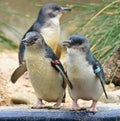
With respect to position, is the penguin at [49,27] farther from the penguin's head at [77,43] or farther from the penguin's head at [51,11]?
the penguin's head at [77,43]

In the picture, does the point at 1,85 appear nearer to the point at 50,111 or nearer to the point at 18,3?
the point at 50,111

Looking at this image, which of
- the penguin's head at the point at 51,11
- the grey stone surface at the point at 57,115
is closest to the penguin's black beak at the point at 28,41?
the grey stone surface at the point at 57,115

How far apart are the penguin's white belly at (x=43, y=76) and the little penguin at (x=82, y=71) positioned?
0.49 feet

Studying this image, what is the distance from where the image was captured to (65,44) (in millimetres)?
4172

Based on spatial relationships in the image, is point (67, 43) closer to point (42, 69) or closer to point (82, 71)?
point (82, 71)

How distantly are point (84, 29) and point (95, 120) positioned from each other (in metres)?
2.13

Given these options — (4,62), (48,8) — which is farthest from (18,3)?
(48,8)

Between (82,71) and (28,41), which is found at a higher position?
(28,41)

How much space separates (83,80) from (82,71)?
0.19 ft

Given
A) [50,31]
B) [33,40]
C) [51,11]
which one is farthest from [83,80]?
[51,11]

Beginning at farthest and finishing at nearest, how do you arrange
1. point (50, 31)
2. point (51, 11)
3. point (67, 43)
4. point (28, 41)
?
point (51, 11)
point (50, 31)
point (28, 41)
point (67, 43)

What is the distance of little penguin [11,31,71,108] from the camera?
14.2 feet

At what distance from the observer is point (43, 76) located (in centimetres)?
439

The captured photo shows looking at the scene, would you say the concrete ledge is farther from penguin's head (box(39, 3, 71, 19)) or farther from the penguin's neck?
penguin's head (box(39, 3, 71, 19))
